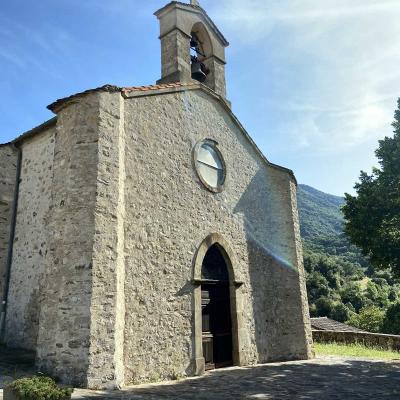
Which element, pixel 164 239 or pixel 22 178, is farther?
pixel 22 178

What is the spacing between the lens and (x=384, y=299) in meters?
41.3

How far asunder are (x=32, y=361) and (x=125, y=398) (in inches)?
98.6

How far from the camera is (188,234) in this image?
8.90 meters

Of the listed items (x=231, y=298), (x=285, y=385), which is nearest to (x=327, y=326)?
(x=231, y=298)

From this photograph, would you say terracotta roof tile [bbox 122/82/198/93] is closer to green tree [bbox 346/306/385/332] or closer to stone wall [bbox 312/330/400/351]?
stone wall [bbox 312/330/400/351]

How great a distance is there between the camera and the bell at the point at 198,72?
1148 centimetres

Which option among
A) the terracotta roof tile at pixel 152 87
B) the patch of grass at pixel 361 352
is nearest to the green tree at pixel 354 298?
the patch of grass at pixel 361 352

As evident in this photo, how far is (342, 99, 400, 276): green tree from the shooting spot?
1068 centimetres

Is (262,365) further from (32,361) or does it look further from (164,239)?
(32,361)

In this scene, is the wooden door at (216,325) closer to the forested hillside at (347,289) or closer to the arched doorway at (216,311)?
the arched doorway at (216,311)

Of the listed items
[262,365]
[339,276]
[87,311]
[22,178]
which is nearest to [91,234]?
[87,311]

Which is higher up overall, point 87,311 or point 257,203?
point 257,203

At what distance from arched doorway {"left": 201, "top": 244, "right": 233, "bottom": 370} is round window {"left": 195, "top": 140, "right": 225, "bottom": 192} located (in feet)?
5.74

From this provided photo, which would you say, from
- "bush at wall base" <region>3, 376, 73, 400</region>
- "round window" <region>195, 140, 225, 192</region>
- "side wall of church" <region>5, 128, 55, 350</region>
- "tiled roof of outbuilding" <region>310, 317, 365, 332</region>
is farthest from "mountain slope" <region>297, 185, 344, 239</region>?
"bush at wall base" <region>3, 376, 73, 400</region>
